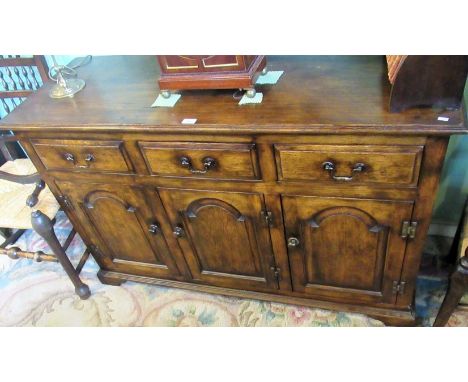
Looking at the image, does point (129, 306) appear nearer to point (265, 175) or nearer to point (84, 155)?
point (84, 155)

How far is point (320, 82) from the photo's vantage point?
845 millimetres

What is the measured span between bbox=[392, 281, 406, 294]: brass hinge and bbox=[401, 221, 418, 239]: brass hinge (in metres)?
0.18

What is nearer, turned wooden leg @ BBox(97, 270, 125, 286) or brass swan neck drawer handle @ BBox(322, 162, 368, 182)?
brass swan neck drawer handle @ BBox(322, 162, 368, 182)

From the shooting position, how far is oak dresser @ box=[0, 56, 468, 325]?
0.75m

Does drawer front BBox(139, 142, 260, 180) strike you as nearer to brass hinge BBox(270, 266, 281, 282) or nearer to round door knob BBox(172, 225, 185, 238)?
round door knob BBox(172, 225, 185, 238)

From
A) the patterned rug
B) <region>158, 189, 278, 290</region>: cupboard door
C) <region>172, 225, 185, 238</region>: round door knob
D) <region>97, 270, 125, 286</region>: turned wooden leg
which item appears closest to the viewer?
<region>158, 189, 278, 290</region>: cupboard door

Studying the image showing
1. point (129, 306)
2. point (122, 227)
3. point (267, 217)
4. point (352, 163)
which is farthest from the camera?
point (129, 306)

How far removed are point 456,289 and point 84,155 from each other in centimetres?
92

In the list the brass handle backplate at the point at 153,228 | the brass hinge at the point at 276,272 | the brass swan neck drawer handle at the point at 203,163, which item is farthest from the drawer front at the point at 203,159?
the brass hinge at the point at 276,272

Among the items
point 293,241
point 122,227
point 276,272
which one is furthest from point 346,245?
point 122,227

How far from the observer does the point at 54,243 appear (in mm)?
1174

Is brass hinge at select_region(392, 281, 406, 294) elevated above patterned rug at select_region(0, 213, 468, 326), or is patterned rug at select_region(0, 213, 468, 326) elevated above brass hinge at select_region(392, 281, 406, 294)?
brass hinge at select_region(392, 281, 406, 294)

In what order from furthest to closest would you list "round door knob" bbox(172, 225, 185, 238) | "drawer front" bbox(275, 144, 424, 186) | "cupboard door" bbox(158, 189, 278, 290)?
"round door knob" bbox(172, 225, 185, 238), "cupboard door" bbox(158, 189, 278, 290), "drawer front" bbox(275, 144, 424, 186)

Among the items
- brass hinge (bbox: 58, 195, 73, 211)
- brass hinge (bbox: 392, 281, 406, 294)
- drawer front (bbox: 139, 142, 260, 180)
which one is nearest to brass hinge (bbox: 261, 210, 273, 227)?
drawer front (bbox: 139, 142, 260, 180)
